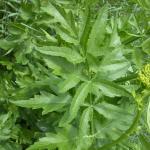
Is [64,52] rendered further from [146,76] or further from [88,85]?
[146,76]

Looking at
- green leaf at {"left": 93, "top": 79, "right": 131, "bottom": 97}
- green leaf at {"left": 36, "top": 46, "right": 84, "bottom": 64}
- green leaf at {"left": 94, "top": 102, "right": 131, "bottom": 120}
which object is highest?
green leaf at {"left": 36, "top": 46, "right": 84, "bottom": 64}

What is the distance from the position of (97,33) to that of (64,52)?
0.47 feet

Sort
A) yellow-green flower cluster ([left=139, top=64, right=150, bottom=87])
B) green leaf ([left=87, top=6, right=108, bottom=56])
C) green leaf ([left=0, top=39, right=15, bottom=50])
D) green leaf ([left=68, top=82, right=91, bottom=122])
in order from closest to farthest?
yellow-green flower cluster ([left=139, top=64, right=150, bottom=87])
green leaf ([left=68, top=82, right=91, bottom=122])
green leaf ([left=87, top=6, right=108, bottom=56])
green leaf ([left=0, top=39, right=15, bottom=50])

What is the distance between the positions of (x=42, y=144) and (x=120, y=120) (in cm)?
30

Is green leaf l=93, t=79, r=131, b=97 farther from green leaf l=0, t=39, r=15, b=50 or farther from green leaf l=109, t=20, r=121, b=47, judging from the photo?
green leaf l=0, t=39, r=15, b=50

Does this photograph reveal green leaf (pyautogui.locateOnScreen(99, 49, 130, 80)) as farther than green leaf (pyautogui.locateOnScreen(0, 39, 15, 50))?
No

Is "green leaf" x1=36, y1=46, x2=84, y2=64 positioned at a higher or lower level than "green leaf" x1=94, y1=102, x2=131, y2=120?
higher

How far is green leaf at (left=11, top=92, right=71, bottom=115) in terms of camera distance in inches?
65.4

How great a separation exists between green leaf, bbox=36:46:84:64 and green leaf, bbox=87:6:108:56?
0.16 feet

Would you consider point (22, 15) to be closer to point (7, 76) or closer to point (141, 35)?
point (7, 76)

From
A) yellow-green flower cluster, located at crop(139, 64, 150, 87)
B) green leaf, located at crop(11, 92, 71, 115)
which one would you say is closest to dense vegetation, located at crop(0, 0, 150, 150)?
green leaf, located at crop(11, 92, 71, 115)

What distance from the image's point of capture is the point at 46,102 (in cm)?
169

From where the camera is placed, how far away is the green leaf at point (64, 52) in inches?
62.4

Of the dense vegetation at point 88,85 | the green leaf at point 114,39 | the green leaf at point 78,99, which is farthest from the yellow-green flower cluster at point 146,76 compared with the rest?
the green leaf at point 114,39
